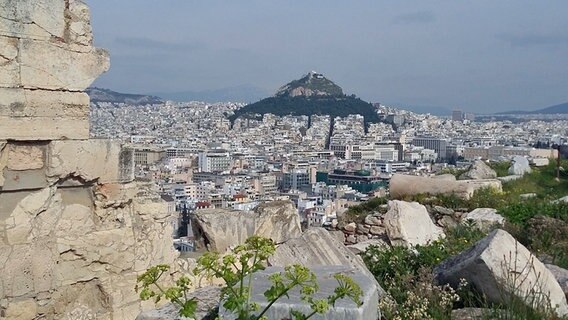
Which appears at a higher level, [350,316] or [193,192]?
[350,316]

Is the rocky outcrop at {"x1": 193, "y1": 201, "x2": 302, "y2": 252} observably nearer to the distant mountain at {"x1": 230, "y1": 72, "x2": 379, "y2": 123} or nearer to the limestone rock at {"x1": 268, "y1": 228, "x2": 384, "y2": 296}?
the limestone rock at {"x1": 268, "y1": 228, "x2": 384, "y2": 296}

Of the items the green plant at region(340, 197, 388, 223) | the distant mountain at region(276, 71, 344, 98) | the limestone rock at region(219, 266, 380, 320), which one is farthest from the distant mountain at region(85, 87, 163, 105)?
the limestone rock at region(219, 266, 380, 320)

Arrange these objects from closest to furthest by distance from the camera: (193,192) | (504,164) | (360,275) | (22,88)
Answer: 1. (360,275)
2. (22,88)
3. (504,164)
4. (193,192)

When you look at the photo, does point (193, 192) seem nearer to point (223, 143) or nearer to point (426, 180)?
point (426, 180)

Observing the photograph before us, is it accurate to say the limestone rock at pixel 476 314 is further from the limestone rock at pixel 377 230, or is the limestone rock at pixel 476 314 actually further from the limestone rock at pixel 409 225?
the limestone rock at pixel 377 230

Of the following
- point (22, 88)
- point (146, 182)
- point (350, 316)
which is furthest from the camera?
point (146, 182)

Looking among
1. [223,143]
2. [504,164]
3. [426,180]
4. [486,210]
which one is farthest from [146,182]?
[223,143]

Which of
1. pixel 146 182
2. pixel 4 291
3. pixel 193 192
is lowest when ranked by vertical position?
pixel 193 192

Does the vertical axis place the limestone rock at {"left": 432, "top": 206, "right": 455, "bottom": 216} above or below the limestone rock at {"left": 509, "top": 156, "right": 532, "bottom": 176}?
below

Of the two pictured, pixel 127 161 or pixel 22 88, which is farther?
pixel 127 161
